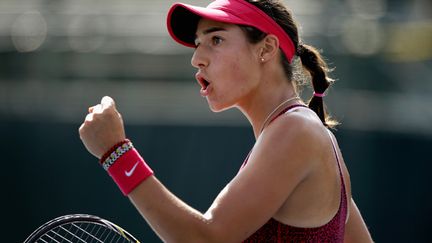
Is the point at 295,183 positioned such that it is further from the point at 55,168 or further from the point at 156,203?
the point at 55,168

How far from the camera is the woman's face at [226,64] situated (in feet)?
8.08

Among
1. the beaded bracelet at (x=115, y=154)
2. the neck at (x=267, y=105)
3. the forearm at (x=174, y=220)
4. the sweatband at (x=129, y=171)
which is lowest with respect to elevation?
the forearm at (x=174, y=220)

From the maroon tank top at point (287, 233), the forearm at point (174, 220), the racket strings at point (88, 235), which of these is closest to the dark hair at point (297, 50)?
the maroon tank top at point (287, 233)

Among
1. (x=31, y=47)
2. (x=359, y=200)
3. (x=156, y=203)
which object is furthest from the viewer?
(x=31, y=47)

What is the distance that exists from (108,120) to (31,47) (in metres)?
5.22

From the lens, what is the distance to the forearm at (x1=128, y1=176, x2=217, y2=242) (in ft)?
7.04

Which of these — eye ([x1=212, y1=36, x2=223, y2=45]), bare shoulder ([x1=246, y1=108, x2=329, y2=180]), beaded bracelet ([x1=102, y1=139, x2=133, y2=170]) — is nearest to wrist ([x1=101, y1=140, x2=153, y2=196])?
beaded bracelet ([x1=102, y1=139, x2=133, y2=170])

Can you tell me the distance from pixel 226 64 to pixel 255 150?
311 mm

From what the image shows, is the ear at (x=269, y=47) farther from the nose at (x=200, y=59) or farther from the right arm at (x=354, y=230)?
the right arm at (x=354, y=230)

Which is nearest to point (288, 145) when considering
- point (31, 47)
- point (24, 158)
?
point (24, 158)

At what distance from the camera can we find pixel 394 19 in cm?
729

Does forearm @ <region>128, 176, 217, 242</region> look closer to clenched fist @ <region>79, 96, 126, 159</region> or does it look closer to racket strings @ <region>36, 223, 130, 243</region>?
clenched fist @ <region>79, 96, 126, 159</region>

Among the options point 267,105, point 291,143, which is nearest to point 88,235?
point 267,105

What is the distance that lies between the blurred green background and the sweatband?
13.9 ft
